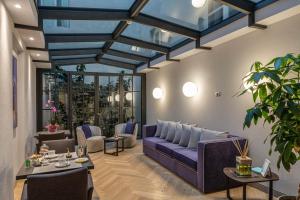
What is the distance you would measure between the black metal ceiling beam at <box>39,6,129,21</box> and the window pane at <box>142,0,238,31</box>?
47 centimetres

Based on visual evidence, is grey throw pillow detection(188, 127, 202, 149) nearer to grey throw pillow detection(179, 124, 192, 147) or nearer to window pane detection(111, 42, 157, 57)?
grey throw pillow detection(179, 124, 192, 147)

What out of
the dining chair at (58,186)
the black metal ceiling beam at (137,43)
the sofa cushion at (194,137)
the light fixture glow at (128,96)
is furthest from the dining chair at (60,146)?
the light fixture glow at (128,96)

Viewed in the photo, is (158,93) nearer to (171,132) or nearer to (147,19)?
(171,132)

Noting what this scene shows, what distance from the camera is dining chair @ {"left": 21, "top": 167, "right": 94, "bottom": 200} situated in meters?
1.82

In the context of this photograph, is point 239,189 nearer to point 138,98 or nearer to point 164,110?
point 164,110

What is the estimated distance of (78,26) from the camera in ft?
15.0

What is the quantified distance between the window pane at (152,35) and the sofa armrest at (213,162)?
8.21ft

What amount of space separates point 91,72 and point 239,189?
5.81m

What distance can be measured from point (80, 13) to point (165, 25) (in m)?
1.54

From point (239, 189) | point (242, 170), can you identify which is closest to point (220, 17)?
point (242, 170)

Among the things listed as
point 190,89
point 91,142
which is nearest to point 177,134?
point 190,89

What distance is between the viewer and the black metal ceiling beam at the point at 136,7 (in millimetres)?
3495

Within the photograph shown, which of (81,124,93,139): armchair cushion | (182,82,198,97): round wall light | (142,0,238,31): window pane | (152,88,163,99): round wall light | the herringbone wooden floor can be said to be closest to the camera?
the herringbone wooden floor

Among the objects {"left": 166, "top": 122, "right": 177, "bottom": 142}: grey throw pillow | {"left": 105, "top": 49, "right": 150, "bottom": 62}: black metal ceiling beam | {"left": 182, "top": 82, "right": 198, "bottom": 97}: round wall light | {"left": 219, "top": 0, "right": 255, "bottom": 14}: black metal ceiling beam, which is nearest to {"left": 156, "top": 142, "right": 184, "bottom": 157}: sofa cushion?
{"left": 166, "top": 122, "right": 177, "bottom": 142}: grey throw pillow
